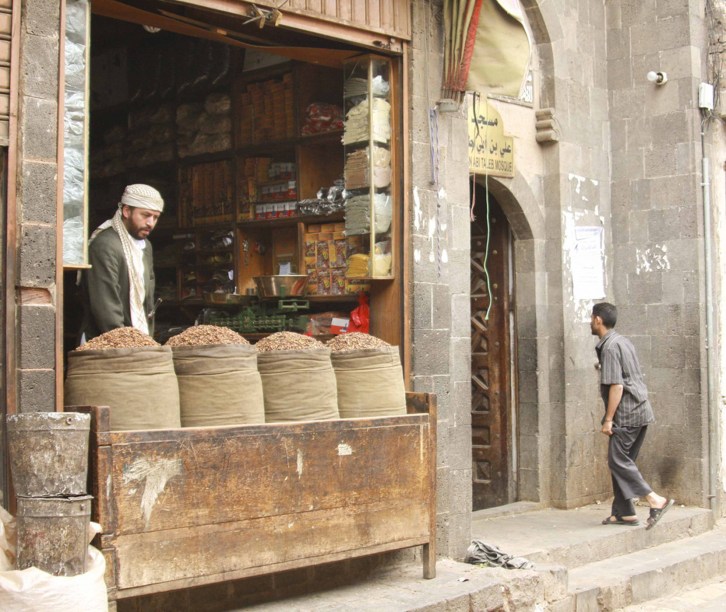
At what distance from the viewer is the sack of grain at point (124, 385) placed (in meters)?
4.68

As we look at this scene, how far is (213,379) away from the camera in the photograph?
16.5 ft

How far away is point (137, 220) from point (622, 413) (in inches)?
183

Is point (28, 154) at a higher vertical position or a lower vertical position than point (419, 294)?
higher

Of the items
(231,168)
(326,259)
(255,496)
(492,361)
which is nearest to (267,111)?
(231,168)

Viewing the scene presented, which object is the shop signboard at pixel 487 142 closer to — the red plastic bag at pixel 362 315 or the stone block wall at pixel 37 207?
the red plastic bag at pixel 362 315

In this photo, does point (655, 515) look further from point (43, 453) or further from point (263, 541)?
point (43, 453)

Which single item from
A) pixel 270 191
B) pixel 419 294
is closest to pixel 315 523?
pixel 419 294

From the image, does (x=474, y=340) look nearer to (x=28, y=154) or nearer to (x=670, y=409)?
(x=670, y=409)

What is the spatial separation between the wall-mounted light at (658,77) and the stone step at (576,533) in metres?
4.05

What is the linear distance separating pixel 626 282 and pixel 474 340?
5.43 feet

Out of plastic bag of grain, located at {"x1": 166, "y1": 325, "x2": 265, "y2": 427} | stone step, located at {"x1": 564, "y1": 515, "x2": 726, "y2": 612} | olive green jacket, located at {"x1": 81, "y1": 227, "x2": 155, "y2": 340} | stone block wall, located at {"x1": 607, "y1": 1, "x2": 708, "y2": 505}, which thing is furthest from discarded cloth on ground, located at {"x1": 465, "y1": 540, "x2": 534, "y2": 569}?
stone block wall, located at {"x1": 607, "y1": 1, "x2": 708, "y2": 505}

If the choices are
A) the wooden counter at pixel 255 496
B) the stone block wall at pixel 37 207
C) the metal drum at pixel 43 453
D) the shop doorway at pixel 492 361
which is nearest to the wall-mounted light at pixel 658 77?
the shop doorway at pixel 492 361

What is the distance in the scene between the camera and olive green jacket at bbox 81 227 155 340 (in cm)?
564

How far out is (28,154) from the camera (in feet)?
15.9
